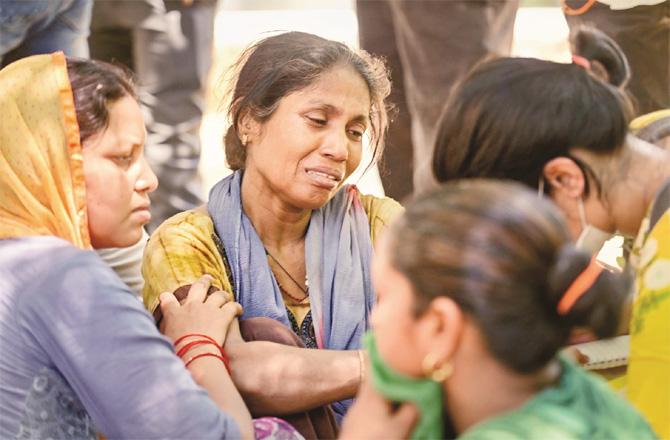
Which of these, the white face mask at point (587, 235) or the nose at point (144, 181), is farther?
the nose at point (144, 181)

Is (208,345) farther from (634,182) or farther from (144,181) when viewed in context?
(634,182)

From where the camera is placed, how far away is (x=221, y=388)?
7.86 ft

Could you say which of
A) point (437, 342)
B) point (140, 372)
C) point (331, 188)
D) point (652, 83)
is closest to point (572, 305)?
point (437, 342)

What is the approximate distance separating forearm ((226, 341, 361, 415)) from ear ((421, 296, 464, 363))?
82 centimetres

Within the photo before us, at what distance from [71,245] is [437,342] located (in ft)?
3.04

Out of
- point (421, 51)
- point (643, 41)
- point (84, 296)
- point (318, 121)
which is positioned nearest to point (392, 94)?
point (421, 51)

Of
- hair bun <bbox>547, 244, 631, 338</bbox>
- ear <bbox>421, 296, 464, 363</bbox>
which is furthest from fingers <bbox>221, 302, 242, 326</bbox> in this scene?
hair bun <bbox>547, 244, 631, 338</bbox>

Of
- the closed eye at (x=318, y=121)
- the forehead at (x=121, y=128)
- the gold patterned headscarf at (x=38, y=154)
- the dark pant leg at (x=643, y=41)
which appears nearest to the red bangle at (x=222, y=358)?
the gold patterned headscarf at (x=38, y=154)

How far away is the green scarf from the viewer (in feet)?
6.03

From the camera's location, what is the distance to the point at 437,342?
1749 mm

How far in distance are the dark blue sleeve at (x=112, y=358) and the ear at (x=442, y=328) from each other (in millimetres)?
628

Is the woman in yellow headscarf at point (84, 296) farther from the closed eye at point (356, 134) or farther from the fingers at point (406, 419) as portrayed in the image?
the closed eye at point (356, 134)

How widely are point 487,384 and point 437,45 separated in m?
3.25

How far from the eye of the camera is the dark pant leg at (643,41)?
4.22 m
